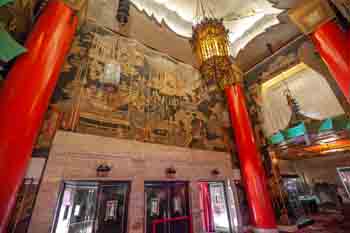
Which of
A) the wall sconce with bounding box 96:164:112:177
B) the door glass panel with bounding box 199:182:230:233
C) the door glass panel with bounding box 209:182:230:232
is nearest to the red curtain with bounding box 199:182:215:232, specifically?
the door glass panel with bounding box 199:182:230:233

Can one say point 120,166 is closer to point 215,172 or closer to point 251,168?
point 215,172

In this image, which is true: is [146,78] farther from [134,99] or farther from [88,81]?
[88,81]

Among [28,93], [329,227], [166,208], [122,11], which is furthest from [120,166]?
[329,227]

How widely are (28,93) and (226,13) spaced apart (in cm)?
778

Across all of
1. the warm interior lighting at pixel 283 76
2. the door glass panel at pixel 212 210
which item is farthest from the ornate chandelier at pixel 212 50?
the warm interior lighting at pixel 283 76

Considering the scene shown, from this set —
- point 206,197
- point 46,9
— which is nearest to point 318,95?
point 206,197

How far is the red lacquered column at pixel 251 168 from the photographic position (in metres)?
5.27

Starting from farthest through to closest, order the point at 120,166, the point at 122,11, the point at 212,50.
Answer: the point at 122,11 < the point at 120,166 < the point at 212,50

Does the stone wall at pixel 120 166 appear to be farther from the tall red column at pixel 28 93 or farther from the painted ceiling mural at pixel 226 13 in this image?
the painted ceiling mural at pixel 226 13

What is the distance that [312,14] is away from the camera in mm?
3340

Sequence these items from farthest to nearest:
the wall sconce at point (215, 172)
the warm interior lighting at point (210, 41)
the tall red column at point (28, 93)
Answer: the wall sconce at point (215, 172) < the warm interior lighting at point (210, 41) < the tall red column at point (28, 93)

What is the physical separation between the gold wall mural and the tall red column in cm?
77

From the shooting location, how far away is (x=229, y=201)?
5.55 m

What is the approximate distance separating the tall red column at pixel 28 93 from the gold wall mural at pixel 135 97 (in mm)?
774
